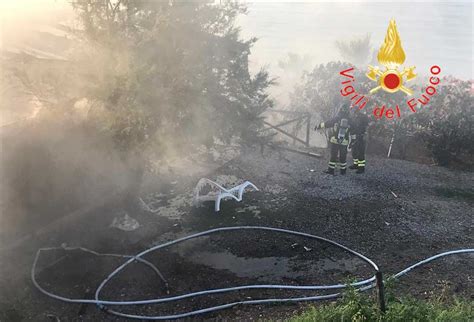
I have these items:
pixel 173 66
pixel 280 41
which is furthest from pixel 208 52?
pixel 280 41

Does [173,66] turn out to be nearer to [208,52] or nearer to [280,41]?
[208,52]

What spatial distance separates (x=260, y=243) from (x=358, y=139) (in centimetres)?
435

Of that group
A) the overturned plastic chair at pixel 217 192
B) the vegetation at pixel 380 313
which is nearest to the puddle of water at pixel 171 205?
the overturned plastic chair at pixel 217 192

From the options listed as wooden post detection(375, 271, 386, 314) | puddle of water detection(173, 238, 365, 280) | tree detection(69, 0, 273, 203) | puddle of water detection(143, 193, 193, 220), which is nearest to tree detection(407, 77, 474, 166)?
tree detection(69, 0, 273, 203)

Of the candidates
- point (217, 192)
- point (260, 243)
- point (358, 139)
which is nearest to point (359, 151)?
point (358, 139)

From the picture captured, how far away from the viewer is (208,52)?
27.9ft

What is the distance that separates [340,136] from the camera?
9.39 m

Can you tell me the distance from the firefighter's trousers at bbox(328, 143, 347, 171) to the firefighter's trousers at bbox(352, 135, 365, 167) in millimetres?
392

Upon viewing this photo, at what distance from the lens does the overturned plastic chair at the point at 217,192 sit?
26.2ft

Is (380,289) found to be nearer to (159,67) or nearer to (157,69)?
(157,69)

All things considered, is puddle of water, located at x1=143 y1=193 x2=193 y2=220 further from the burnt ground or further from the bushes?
the bushes

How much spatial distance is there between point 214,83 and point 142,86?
2.58 m

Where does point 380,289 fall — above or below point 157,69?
below

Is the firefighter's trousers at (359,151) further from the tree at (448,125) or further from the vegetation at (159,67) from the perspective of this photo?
the vegetation at (159,67)
